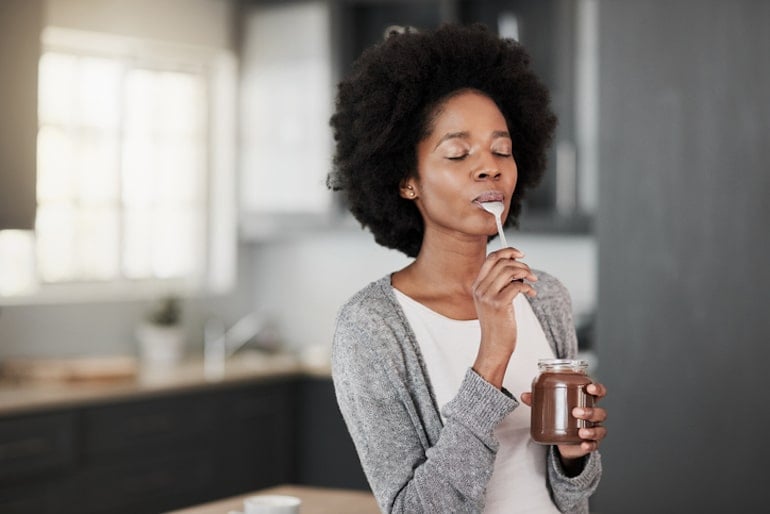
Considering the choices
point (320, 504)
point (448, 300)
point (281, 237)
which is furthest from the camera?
point (281, 237)

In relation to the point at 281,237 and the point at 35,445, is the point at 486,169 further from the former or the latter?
the point at 281,237

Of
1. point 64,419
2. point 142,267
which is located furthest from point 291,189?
point 64,419

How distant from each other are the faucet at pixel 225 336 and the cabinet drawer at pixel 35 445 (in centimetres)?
134

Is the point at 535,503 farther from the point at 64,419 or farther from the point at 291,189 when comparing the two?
the point at 291,189

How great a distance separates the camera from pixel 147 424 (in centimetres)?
437

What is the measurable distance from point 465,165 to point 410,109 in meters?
0.17

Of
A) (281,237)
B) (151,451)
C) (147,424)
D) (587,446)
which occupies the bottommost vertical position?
(151,451)

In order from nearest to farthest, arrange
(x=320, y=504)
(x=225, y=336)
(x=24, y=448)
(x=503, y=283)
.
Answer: (x=503, y=283) → (x=320, y=504) → (x=24, y=448) → (x=225, y=336)

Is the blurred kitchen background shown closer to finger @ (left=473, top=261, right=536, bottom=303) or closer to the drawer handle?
the drawer handle

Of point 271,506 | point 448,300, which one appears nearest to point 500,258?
point 448,300

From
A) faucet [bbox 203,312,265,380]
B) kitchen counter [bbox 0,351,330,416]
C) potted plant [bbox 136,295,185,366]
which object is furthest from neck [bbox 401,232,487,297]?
faucet [bbox 203,312,265,380]

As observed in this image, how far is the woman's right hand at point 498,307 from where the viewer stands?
1.68 m

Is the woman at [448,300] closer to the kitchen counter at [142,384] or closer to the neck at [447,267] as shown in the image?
the neck at [447,267]

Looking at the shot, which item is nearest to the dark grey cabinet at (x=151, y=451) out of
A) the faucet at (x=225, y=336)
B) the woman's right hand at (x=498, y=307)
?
the faucet at (x=225, y=336)
